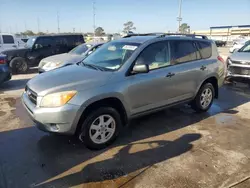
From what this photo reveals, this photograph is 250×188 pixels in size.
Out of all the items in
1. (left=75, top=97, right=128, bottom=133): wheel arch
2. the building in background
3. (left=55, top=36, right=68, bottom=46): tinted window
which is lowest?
(left=75, top=97, right=128, bottom=133): wheel arch

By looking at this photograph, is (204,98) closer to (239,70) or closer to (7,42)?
(239,70)

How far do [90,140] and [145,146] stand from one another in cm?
92

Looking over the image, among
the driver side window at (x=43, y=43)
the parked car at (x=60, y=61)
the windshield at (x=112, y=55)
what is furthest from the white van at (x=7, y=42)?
the windshield at (x=112, y=55)

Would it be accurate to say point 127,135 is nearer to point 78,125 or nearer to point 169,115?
point 78,125

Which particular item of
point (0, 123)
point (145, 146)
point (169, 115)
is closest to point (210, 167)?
point (145, 146)

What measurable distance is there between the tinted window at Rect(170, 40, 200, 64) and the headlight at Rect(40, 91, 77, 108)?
2.19 m

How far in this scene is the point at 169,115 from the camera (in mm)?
5488

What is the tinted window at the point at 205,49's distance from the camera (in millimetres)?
5391

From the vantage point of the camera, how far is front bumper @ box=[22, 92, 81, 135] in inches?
134

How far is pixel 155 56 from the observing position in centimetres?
443

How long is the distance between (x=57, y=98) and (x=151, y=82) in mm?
1641

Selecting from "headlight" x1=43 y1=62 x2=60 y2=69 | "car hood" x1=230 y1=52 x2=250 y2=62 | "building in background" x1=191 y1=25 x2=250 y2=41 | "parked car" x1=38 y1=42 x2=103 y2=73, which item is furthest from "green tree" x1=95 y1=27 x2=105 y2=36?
A: "car hood" x1=230 y1=52 x2=250 y2=62

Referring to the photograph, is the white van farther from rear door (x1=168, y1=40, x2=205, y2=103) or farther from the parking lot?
rear door (x1=168, y1=40, x2=205, y2=103)

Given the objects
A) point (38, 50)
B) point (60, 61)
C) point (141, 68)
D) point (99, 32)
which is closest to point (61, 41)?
point (38, 50)
